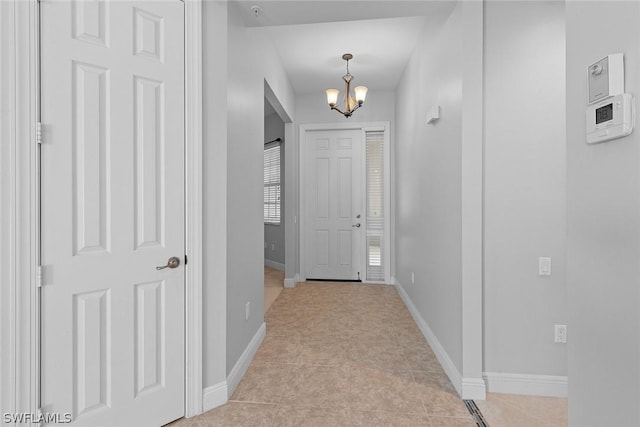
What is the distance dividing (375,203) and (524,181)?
3093 mm

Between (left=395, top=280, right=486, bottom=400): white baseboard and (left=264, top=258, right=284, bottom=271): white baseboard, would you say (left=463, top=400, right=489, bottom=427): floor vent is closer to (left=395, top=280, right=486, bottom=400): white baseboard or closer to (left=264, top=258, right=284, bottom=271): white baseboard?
(left=395, top=280, right=486, bottom=400): white baseboard

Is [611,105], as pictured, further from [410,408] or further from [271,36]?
[271,36]

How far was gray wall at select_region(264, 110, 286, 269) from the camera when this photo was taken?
6.14 m

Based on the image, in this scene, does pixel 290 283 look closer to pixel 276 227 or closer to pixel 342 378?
pixel 276 227

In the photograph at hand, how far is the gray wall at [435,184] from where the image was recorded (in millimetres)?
2189

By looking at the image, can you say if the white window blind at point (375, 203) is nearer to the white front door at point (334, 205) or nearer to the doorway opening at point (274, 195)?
the white front door at point (334, 205)

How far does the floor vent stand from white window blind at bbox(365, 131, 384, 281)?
3.11 meters

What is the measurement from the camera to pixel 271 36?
333 centimetres

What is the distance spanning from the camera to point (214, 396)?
6.39ft
